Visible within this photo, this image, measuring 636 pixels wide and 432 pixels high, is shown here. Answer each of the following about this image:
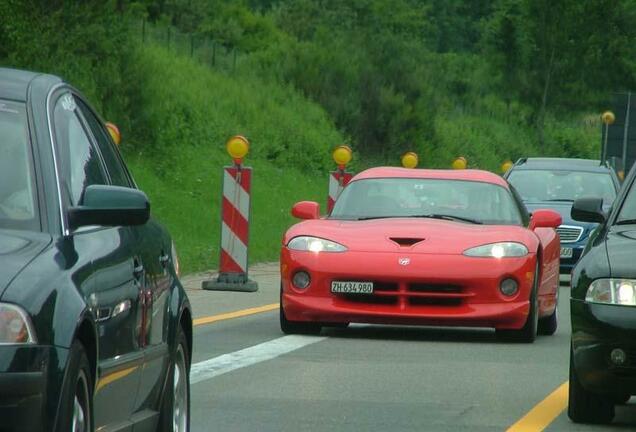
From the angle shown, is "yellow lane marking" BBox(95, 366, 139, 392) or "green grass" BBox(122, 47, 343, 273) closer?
"yellow lane marking" BBox(95, 366, 139, 392)

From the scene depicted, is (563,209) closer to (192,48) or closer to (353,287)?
(353,287)

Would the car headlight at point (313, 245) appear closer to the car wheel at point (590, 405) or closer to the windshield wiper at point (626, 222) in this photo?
the windshield wiper at point (626, 222)

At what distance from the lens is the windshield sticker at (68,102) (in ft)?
23.4

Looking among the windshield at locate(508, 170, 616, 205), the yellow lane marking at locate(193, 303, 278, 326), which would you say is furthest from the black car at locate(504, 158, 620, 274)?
the yellow lane marking at locate(193, 303, 278, 326)

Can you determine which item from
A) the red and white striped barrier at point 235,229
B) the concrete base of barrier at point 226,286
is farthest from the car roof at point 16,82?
the red and white striped barrier at point 235,229

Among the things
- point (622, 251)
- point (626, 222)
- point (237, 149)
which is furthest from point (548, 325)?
point (622, 251)

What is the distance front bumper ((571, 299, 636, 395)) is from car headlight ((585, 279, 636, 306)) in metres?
0.03

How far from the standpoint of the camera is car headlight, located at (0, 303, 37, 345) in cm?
564

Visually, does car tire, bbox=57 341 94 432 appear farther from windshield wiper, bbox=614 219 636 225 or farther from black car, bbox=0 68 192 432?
windshield wiper, bbox=614 219 636 225

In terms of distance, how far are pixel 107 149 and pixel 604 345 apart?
2.67 meters

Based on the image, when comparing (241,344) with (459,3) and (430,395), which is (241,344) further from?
(459,3)

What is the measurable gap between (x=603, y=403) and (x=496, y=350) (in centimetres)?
446

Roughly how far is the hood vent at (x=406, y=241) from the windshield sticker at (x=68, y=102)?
763cm

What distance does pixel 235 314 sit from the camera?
16.8 meters
